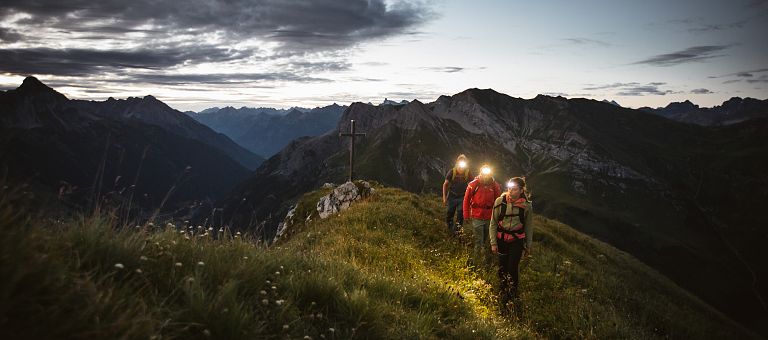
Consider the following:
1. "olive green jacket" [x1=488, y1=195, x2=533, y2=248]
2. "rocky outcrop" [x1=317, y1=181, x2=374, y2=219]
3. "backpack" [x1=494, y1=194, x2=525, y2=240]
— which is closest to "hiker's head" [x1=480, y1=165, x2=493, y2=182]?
"backpack" [x1=494, y1=194, x2=525, y2=240]

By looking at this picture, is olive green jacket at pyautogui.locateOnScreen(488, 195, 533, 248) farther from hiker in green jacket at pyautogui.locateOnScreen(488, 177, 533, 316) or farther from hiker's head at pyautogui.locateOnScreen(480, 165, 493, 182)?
hiker's head at pyautogui.locateOnScreen(480, 165, 493, 182)

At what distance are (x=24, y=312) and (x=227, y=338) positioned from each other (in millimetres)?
1414

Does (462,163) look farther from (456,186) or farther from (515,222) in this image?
(515,222)

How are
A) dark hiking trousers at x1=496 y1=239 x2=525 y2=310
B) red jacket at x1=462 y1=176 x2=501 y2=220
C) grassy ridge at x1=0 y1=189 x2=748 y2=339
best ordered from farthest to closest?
red jacket at x1=462 y1=176 x2=501 y2=220
dark hiking trousers at x1=496 y1=239 x2=525 y2=310
grassy ridge at x1=0 y1=189 x2=748 y2=339

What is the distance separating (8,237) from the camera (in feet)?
8.75

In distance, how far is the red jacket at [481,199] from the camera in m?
13.2

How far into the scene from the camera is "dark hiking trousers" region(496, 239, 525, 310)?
10609 millimetres

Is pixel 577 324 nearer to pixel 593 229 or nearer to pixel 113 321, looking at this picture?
pixel 113 321

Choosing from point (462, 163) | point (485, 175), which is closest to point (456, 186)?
point (462, 163)

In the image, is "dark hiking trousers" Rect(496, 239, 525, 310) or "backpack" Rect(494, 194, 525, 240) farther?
"backpack" Rect(494, 194, 525, 240)

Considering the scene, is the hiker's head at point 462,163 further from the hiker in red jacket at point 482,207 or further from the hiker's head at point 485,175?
the hiker's head at point 485,175

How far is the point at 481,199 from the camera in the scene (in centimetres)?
1322

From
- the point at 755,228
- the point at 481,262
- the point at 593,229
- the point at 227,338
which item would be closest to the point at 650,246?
the point at 593,229

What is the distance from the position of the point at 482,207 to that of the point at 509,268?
8.94ft
